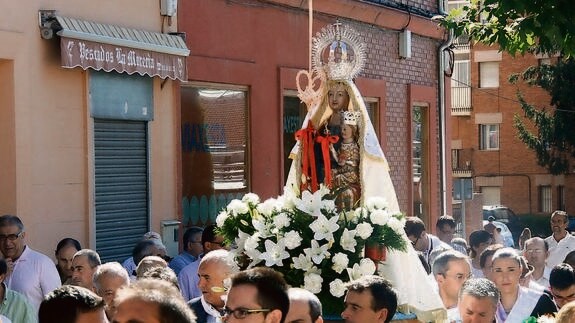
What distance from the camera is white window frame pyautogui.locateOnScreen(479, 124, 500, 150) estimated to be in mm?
50312

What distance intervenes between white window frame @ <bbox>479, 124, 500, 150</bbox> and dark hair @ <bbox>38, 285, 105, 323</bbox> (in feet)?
149

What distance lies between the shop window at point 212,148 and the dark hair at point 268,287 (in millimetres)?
8978

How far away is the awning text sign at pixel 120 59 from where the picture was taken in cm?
1223

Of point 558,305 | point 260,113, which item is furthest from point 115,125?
point 558,305

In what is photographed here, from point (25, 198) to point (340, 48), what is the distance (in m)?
3.46

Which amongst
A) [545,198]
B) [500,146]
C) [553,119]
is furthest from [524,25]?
[500,146]

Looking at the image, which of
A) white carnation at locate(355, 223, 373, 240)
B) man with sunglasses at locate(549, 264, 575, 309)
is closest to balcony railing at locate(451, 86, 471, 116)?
man with sunglasses at locate(549, 264, 575, 309)

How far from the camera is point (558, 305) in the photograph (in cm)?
962

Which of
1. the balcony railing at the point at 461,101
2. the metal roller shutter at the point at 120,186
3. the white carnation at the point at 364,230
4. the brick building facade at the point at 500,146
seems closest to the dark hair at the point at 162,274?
the white carnation at the point at 364,230

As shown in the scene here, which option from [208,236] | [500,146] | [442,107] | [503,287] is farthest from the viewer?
[500,146]

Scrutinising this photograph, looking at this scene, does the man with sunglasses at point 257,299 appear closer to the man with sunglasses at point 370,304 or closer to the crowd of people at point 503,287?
the man with sunglasses at point 370,304

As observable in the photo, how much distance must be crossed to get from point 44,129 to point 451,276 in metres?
4.40

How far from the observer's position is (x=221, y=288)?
8.18 m

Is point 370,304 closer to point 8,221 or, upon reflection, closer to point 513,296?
point 513,296
